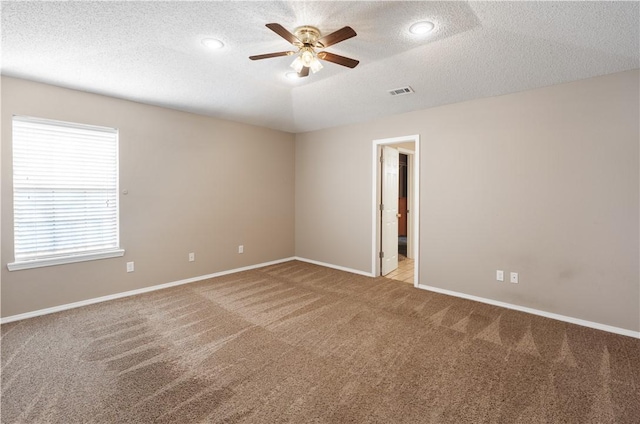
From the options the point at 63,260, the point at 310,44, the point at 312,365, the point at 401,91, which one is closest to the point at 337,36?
the point at 310,44

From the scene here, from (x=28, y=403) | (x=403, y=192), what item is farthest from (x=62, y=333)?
(x=403, y=192)

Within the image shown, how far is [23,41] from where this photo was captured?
7.90 ft

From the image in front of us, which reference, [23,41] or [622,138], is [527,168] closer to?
[622,138]

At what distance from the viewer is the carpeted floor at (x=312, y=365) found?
185 centimetres

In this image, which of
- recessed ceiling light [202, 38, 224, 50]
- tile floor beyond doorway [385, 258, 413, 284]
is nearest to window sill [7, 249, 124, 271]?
recessed ceiling light [202, 38, 224, 50]

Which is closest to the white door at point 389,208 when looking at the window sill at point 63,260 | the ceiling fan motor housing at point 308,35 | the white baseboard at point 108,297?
the white baseboard at point 108,297

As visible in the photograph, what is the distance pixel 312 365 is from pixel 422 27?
2.75m

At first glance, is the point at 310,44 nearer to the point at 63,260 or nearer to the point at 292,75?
the point at 292,75

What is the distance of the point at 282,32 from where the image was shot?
2025mm

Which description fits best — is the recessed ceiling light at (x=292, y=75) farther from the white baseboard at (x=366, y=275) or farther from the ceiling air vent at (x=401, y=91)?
the white baseboard at (x=366, y=275)

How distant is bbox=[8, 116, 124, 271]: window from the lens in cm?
320

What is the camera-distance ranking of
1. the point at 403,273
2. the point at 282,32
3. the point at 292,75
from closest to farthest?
1. the point at 282,32
2. the point at 292,75
3. the point at 403,273

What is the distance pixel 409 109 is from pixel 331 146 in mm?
1602

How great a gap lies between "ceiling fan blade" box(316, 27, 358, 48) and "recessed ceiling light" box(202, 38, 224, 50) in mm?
862
